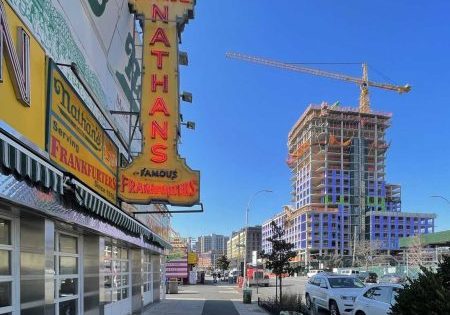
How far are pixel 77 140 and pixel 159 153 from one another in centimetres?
296

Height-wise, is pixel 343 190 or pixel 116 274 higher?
pixel 116 274

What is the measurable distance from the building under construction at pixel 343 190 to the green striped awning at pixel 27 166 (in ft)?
488

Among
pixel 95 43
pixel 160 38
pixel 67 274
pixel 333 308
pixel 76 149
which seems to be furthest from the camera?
pixel 333 308

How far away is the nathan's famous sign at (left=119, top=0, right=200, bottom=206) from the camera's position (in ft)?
37.1

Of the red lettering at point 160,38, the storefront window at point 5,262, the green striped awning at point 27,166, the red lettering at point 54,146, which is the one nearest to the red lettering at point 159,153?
the red lettering at point 160,38

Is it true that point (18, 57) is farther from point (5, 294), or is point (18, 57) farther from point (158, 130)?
point (158, 130)

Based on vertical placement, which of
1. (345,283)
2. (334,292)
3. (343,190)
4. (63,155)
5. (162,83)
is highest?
(162,83)

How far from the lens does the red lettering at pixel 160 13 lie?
1185 centimetres

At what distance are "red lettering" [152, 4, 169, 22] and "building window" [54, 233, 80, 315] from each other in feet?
16.4

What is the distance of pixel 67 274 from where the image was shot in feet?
30.8

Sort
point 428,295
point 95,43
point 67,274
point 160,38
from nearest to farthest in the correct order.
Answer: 1. point 428,295
2. point 67,274
3. point 95,43
4. point 160,38

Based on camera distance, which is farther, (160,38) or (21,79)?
(160,38)

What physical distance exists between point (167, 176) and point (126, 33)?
413 centimetres

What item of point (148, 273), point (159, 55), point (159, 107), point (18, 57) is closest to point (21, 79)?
point (18, 57)
